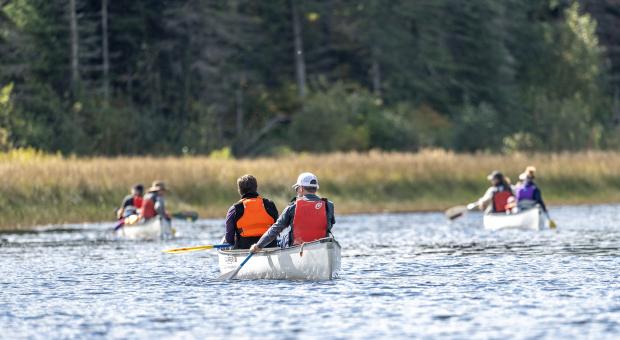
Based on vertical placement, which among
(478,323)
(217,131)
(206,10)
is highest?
(206,10)

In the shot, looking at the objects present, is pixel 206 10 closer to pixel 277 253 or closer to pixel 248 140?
pixel 248 140

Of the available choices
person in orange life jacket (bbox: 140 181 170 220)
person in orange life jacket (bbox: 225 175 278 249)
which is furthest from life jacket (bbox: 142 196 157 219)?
person in orange life jacket (bbox: 225 175 278 249)

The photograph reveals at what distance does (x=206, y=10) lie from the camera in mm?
84188

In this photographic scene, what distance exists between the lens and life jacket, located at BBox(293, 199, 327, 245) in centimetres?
2412

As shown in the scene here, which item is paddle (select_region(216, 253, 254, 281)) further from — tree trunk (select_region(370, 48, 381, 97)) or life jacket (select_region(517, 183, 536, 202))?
tree trunk (select_region(370, 48, 381, 97))

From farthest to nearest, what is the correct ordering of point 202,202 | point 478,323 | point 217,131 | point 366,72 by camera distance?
1. point 366,72
2. point 217,131
3. point 202,202
4. point 478,323

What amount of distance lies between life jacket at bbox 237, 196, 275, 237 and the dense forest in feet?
121

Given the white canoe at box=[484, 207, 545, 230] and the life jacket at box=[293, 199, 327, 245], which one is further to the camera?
the white canoe at box=[484, 207, 545, 230]

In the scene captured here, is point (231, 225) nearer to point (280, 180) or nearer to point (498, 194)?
point (498, 194)

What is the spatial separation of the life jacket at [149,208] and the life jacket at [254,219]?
1615 cm

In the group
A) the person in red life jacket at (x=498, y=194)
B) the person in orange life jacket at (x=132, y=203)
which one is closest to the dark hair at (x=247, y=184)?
the person in orange life jacket at (x=132, y=203)

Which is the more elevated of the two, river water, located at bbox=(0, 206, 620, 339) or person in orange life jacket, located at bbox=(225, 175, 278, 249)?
person in orange life jacket, located at bbox=(225, 175, 278, 249)

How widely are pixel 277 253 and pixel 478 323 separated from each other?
20.1ft

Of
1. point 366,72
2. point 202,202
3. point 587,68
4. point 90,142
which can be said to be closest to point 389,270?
point 202,202
